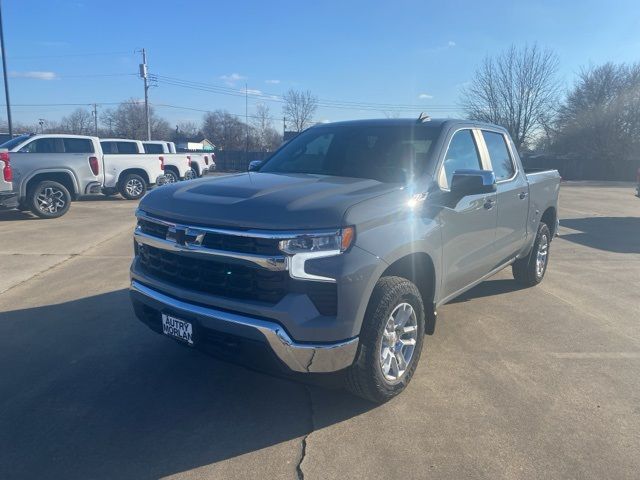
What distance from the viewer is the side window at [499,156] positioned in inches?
198

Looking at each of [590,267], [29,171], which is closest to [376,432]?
[590,267]

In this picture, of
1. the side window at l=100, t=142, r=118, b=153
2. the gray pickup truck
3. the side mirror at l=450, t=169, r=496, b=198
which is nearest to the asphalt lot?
the gray pickup truck

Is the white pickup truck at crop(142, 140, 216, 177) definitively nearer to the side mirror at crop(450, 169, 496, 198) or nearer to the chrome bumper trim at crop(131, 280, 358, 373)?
the side mirror at crop(450, 169, 496, 198)

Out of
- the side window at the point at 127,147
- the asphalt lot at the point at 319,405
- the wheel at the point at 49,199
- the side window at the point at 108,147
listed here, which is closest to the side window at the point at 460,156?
the asphalt lot at the point at 319,405

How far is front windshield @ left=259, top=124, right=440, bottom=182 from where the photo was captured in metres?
3.98

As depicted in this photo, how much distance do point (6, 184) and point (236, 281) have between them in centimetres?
984

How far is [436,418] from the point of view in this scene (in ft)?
10.9

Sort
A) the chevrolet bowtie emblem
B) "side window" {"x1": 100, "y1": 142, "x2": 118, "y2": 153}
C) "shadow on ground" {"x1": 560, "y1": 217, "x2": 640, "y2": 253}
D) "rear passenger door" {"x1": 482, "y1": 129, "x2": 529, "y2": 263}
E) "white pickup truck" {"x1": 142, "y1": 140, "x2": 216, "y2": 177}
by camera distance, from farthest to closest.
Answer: "white pickup truck" {"x1": 142, "y1": 140, "x2": 216, "y2": 177} < "side window" {"x1": 100, "y1": 142, "x2": 118, "y2": 153} < "shadow on ground" {"x1": 560, "y1": 217, "x2": 640, "y2": 253} < "rear passenger door" {"x1": 482, "y1": 129, "x2": 529, "y2": 263} < the chevrolet bowtie emblem

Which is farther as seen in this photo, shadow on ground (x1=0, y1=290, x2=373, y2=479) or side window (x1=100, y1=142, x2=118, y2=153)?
side window (x1=100, y1=142, x2=118, y2=153)

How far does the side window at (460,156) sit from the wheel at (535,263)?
6.87 ft

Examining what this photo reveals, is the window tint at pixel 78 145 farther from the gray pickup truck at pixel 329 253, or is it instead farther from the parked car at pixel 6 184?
the gray pickup truck at pixel 329 253

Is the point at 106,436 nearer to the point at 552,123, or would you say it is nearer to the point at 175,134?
the point at 552,123

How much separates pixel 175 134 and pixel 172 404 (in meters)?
81.2

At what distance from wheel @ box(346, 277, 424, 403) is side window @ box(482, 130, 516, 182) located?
217 centimetres
